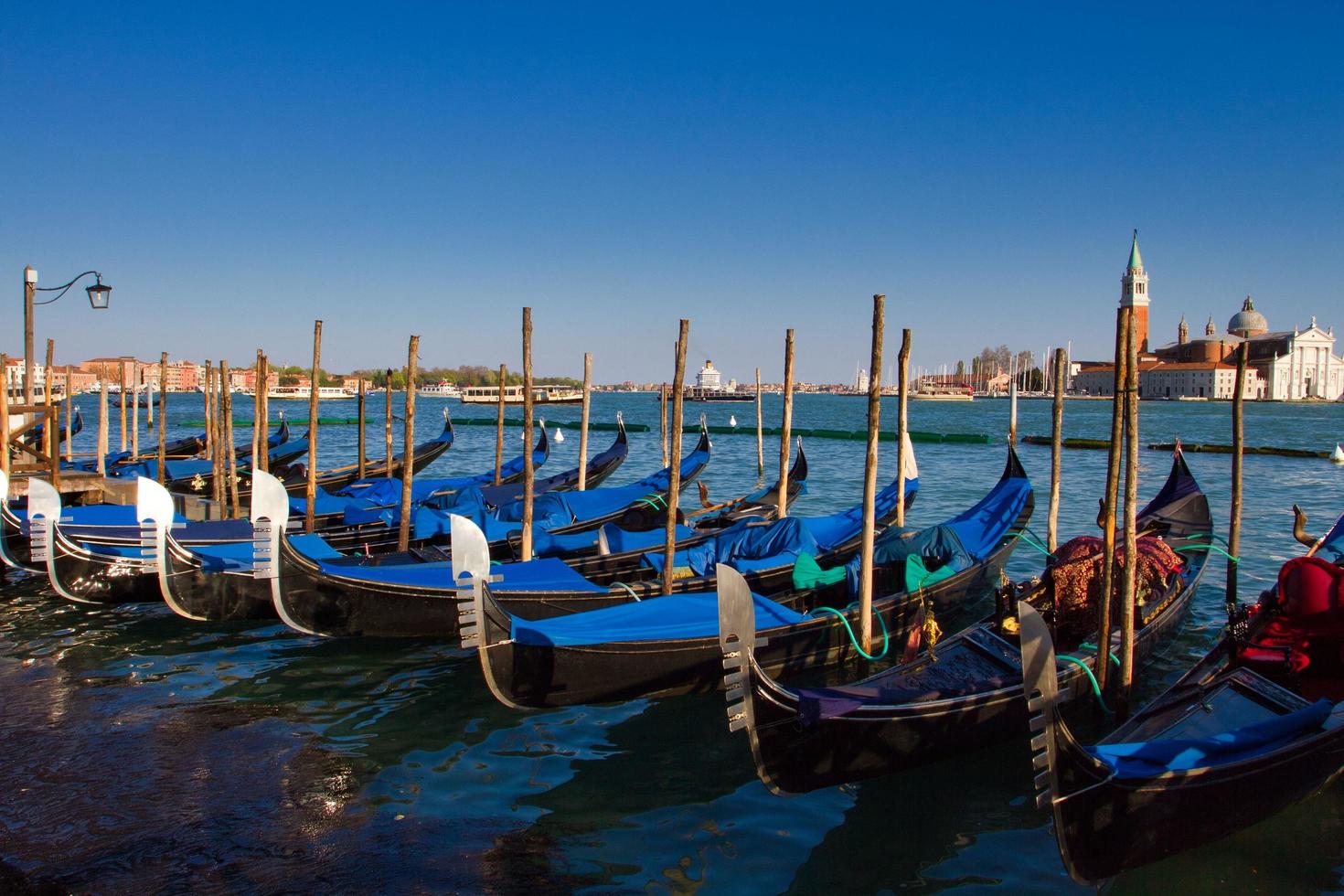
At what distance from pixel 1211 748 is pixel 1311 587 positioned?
1517 millimetres

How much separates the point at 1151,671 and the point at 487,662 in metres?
3.96

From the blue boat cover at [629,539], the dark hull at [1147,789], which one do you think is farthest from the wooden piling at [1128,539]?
the blue boat cover at [629,539]

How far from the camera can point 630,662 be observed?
4797 millimetres

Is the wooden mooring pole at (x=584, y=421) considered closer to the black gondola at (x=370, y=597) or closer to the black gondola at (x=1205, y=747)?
the black gondola at (x=370, y=597)

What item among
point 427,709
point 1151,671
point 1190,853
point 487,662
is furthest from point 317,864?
point 1151,671

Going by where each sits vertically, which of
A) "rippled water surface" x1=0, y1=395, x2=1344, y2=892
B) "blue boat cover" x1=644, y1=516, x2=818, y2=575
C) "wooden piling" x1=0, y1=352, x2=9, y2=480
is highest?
"wooden piling" x1=0, y1=352, x2=9, y2=480

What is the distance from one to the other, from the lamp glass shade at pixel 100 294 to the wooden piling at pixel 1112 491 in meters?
7.71

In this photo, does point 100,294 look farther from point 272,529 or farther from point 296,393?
point 296,393

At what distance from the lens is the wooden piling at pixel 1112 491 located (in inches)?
167

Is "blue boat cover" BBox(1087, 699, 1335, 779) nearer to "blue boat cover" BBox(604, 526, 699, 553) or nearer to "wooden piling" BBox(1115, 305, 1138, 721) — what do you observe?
"wooden piling" BBox(1115, 305, 1138, 721)

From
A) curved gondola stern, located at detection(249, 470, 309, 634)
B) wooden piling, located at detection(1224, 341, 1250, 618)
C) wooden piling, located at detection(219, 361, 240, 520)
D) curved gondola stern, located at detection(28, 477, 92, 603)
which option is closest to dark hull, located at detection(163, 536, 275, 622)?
curved gondola stern, located at detection(249, 470, 309, 634)

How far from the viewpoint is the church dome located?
261ft

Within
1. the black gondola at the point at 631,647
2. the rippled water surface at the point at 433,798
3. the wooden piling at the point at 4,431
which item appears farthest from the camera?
the wooden piling at the point at 4,431

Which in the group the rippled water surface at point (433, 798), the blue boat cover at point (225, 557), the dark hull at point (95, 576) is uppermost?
the blue boat cover at point (225, 557)
